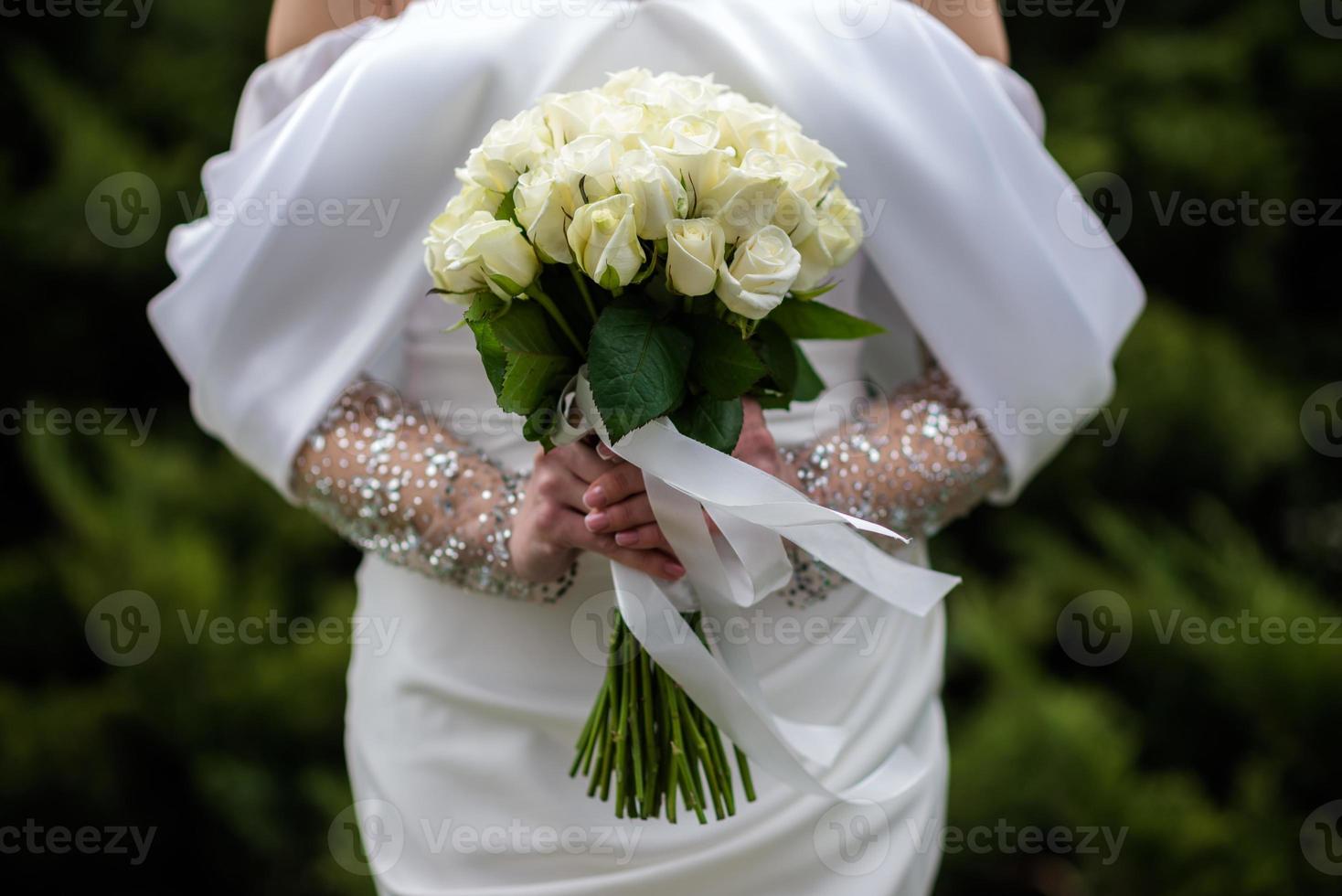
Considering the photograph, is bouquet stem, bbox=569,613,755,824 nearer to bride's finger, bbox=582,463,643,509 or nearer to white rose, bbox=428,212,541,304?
bride's finger, bbox=582,463,643,509

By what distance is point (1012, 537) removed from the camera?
3600 millimetres

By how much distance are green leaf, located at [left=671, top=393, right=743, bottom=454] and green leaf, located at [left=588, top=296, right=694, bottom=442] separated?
78mm

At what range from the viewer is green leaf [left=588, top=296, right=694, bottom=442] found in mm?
1145

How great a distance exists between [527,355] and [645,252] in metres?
0.15

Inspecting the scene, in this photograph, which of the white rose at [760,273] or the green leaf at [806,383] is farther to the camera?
the green leaf at [806,383]

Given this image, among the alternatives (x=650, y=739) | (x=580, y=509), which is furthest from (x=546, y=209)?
Answer: (x=650, y=739)

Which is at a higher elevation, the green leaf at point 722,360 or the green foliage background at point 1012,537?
the green leaf at point 722,360

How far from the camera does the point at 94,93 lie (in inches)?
145

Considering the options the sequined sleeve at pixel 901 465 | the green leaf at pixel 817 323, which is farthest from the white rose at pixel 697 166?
the sequined sleeve at pixel 901 465

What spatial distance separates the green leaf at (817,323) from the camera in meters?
1.32

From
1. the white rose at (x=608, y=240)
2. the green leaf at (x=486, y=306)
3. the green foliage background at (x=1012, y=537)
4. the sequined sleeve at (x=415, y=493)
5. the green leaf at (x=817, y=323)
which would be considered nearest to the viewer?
the white rose at (x=608, y=240)

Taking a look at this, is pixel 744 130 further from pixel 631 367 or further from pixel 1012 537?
pixel 1012 537

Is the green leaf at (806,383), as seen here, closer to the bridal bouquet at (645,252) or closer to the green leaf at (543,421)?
the bridal bouquet at (645,252)

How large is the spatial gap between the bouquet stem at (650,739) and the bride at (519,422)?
14 centimetres
